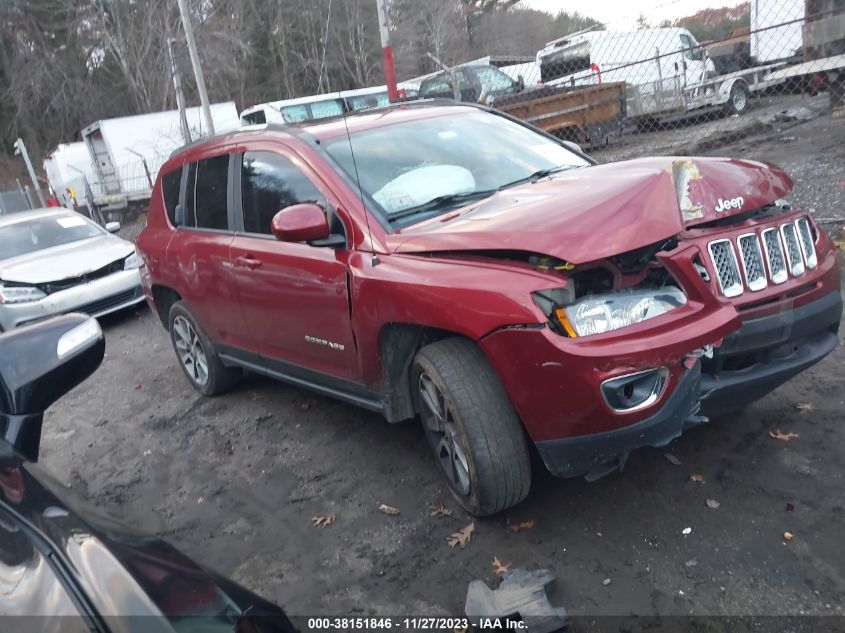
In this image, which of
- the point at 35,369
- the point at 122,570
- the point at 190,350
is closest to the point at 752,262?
the point at 122,570

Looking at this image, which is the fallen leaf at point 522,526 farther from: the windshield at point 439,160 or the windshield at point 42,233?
the windshield at point 42,233

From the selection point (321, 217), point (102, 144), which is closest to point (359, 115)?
point (321, 217)

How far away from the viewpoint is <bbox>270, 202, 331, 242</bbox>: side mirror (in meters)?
3.37

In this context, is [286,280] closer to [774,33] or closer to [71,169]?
[774,33]

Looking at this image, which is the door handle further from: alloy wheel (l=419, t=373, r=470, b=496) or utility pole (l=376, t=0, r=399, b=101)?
utility pole (l=376, t=0, r=399, b=101)

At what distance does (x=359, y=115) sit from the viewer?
4.34 m

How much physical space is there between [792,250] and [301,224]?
7.36 ft

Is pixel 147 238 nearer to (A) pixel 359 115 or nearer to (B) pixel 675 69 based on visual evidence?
(A) pixel 359 115

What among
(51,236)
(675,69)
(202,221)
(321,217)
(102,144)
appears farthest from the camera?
(102,144)

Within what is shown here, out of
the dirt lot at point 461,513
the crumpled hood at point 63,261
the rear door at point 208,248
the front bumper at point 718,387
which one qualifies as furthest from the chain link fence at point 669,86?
the front bumper at point 718,387

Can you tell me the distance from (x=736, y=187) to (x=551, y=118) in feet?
35.1

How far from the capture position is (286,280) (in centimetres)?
394

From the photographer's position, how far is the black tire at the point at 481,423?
9.68ft

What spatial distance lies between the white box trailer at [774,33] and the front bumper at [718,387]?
14902 millimetres
